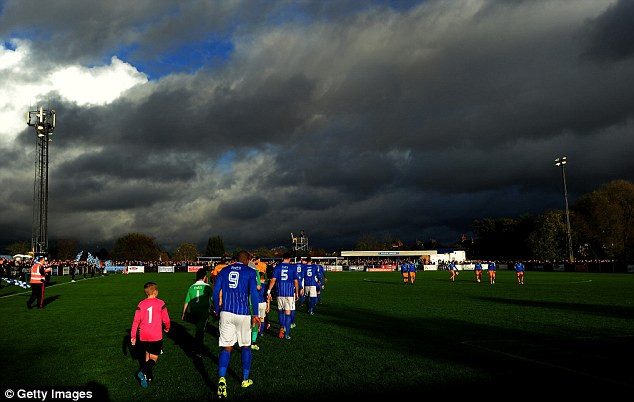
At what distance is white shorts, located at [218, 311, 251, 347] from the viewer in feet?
24.7

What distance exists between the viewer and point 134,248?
166 meters

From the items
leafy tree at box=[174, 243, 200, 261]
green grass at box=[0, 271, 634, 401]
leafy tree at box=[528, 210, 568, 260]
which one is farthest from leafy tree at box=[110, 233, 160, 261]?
green grass at box=[0, 271, 634, 401]

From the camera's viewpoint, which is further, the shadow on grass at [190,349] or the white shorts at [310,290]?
the white shorts at [310,290]

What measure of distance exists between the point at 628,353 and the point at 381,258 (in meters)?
127

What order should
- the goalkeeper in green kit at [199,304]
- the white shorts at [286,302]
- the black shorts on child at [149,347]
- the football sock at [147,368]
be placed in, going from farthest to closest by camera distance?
the white shorts at [286,302]
the goalkeeper in green kit at [199,304]
the black shorts on child at [149,347]
the football sock at [147,368]

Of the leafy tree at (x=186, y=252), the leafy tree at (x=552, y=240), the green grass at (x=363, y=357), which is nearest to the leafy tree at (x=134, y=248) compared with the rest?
the leafy tree at (x=186, y=252)

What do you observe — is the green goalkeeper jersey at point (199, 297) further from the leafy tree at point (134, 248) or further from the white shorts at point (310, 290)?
the leafy tree at point (134, 248)

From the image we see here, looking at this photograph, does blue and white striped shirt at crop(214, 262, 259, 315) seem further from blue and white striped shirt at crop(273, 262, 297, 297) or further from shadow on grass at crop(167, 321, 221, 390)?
blue and white striped shirt at crop(273, 262, 297, 297)

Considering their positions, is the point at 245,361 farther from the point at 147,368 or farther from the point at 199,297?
the point at 199,297

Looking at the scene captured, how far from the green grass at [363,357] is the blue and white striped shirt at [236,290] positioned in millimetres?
1350

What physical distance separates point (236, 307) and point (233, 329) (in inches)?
13.9

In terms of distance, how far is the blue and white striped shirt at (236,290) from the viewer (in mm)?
7625

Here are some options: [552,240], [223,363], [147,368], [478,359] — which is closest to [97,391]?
[147,368]

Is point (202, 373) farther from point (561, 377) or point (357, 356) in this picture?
point (561, 377)
